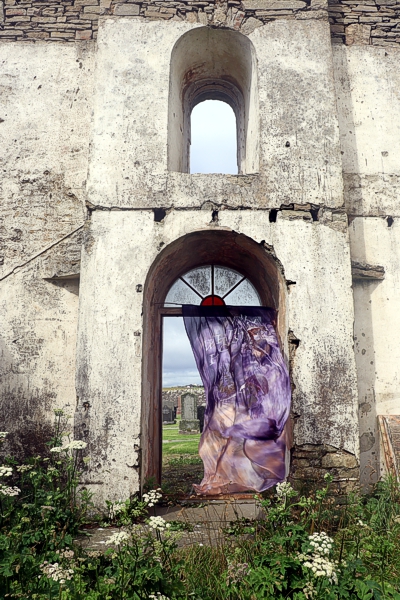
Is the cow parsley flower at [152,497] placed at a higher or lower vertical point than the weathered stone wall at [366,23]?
lower

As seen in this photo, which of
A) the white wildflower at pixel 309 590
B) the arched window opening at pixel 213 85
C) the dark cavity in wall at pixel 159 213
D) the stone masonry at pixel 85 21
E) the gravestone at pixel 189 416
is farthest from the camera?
the gravestone at pixel 189 416

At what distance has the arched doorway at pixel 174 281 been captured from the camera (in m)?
5.06

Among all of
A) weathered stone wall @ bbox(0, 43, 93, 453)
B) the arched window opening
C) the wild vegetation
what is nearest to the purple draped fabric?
the wild vegetation

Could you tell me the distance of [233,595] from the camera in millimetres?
2730

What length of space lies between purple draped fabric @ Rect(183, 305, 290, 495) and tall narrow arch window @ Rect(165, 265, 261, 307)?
576mm

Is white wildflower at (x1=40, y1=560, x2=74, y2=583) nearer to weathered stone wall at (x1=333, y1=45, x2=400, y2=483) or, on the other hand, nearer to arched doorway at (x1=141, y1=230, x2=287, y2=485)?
arched doorway at (x1=141, y1=230, x2=287, y2=485)

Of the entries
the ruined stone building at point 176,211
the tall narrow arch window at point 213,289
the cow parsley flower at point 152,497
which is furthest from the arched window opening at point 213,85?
the cow parsley flower at point 152,497

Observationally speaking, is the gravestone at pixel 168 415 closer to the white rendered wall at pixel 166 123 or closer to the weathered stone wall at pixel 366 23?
the white rendered wall at pixel 166 123

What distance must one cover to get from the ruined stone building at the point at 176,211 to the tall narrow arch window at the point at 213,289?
0.13 m

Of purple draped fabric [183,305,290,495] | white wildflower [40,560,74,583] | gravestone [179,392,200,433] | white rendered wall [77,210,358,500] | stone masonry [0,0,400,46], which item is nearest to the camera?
white wildflower [40,560,74,583]

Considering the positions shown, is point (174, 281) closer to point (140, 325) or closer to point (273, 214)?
point (140, 325)

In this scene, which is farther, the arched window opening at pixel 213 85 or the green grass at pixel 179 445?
the green grass at pixel 179 445

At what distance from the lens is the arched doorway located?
5062mm

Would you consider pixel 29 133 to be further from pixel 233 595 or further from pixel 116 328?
pixel 233 595
